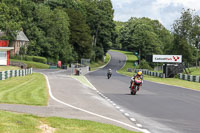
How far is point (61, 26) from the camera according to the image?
9400cm

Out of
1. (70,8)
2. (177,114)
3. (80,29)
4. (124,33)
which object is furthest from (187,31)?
(177,114)

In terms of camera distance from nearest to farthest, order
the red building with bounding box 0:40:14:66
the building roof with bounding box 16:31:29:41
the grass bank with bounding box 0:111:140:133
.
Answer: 1. the grass bank with bounding box 0:111:140:133
2. the red building with bounding box 0:40:14:66
3. the building roof with bounding box 16:31:29:41

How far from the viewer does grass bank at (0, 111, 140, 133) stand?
8405 millimetres

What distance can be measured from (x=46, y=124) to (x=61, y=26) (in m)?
85.9

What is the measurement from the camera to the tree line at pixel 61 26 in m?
83.0

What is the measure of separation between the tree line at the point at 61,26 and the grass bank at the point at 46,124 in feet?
232

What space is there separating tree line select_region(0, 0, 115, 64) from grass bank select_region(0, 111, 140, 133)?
232ft

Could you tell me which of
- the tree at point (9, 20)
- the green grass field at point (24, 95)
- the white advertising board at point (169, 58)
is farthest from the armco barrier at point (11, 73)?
the tree at point (9, 20)

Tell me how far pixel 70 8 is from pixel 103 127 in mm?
106370

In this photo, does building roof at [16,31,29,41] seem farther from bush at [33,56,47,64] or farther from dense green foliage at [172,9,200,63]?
dense green foliage at [172,9,200,63]

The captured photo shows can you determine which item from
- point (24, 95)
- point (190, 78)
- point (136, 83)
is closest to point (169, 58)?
point (190, 78)

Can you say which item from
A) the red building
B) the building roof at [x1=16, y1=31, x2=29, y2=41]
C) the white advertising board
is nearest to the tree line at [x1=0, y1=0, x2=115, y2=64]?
the building roof at [x1=16, y1=31, x2=29, y2=41]

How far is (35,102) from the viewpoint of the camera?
47.4ft

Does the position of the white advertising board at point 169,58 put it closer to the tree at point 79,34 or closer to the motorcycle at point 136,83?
the motorcycle at point 136,83
